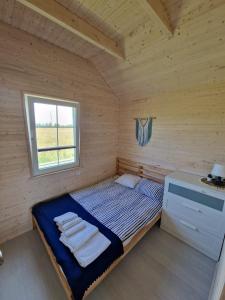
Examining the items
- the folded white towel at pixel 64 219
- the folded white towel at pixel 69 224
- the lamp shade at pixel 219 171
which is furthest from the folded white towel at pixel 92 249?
the lamp shade at pixel 219 171

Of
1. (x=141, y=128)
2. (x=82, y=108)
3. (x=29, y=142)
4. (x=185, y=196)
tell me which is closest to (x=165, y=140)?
(x=141, y=128)

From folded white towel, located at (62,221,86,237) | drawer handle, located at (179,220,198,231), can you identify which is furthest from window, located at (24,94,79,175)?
drawer handle, located at (179,220,198,231)

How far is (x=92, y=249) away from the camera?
4.38 ft

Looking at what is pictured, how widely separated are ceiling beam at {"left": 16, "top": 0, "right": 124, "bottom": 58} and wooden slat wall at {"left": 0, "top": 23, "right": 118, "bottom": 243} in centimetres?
60

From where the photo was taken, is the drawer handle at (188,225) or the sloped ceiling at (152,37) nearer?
the sloped ceiling at (152,37)

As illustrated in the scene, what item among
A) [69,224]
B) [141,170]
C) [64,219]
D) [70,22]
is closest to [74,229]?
[69,224]

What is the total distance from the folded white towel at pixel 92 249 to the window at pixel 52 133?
4.14ft

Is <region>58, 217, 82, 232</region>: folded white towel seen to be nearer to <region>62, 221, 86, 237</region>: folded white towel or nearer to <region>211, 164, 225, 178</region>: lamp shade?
<region>62, 221, 86, 237</region>: folded white towel

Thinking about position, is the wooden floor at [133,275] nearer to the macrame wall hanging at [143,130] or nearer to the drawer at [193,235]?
the drawer at [193,235]

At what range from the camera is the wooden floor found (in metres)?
1.34

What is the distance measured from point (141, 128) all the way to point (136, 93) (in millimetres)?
709

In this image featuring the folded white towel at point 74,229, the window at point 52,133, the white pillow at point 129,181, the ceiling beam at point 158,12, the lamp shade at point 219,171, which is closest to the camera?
the ceiling beam at point 158,12

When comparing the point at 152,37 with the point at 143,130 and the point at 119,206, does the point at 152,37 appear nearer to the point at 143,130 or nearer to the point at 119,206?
the point at 143,130

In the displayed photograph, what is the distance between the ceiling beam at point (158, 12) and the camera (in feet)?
3.91
